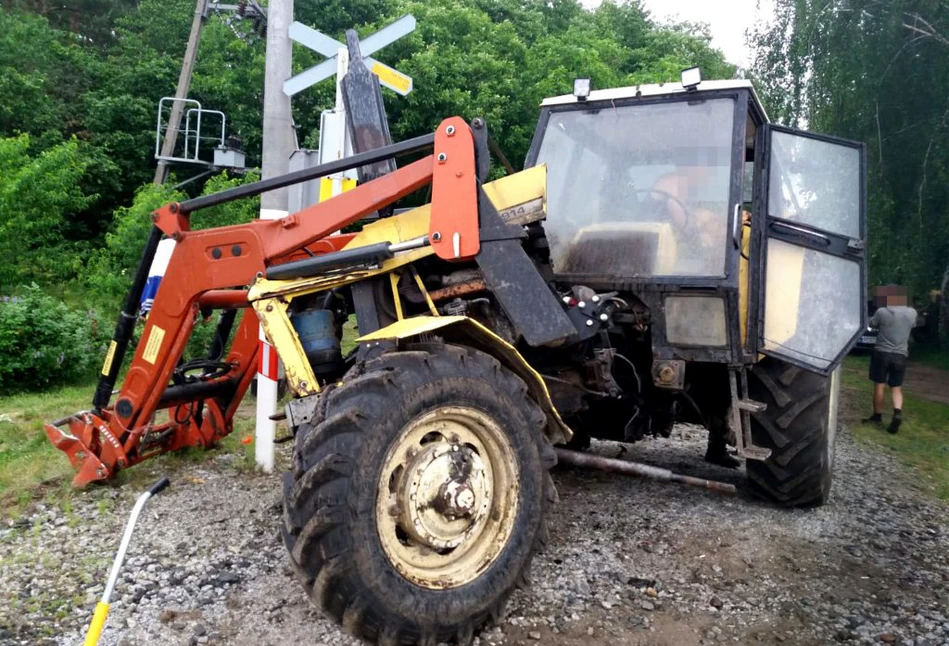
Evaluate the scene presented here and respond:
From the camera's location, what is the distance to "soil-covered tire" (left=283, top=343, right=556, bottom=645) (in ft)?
9.16

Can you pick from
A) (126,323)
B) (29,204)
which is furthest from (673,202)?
(29,204)

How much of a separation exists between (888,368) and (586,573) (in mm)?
7160

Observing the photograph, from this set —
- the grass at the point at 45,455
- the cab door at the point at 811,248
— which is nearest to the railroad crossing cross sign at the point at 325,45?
the grass at the point at 45,455

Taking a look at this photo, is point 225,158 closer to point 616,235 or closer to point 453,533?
point 616,235

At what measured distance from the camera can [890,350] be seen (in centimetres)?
947

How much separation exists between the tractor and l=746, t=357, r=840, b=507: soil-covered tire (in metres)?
0.01

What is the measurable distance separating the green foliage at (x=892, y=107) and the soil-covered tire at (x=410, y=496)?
11727mm

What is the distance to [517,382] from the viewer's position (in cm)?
334

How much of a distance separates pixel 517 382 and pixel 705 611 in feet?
4.62

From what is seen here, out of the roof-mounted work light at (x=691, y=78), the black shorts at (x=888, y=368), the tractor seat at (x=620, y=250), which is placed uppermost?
the roof-mounted work light at (x=691, y=78)

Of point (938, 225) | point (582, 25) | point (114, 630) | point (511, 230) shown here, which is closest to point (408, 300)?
point (511, 230)

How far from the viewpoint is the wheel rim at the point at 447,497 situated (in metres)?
3.01

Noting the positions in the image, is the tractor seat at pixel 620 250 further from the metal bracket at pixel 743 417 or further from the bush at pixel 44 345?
the bush at pixel 44 345

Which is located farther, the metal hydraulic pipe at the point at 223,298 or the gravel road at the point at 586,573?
the metal hydraulic pipe at the point at 223,298
